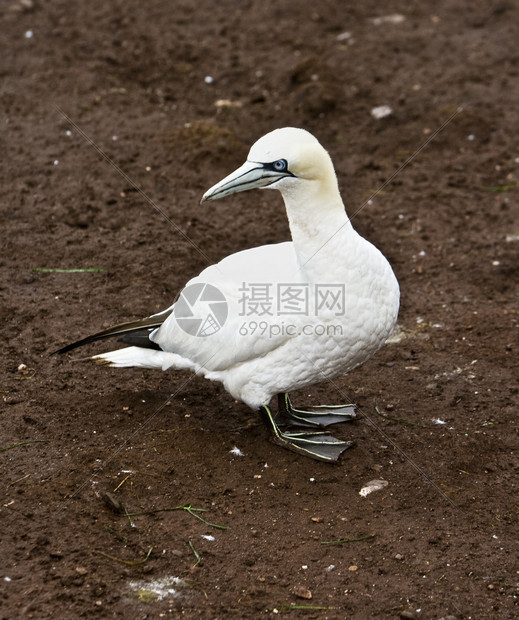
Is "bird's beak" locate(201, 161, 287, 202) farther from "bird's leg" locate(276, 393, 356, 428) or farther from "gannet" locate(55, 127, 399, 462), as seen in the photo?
"bird's leg" locate(276, 393, 356, 428)

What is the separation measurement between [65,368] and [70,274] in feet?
3.32

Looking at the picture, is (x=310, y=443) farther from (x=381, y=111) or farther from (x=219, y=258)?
(x=381, y=111)

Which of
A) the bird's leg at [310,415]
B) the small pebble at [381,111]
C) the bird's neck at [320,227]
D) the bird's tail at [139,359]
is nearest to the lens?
the bird's neck at [320,227]

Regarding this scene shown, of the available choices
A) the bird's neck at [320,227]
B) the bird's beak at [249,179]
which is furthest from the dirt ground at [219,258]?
the bird's beak at [249,179]

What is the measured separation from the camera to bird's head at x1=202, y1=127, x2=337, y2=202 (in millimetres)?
3789

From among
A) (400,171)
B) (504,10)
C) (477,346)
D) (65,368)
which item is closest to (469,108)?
(400,171)

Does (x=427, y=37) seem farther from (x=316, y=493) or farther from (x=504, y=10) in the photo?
(x=316, y=493)

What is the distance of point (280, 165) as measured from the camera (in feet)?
12.6

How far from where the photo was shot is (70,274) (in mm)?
5711

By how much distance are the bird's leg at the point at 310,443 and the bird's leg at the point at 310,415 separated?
0.13 meters

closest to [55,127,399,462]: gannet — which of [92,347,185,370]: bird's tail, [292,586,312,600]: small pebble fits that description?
[92,347,185,370]: bird's tail

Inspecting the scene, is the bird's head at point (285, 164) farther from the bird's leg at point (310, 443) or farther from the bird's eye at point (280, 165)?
the bird's leg at point (310, 443)

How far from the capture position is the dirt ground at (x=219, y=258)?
Answer: 139 inches

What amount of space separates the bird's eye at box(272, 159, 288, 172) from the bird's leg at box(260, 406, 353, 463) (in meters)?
1.28
